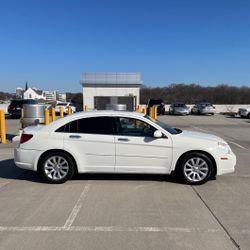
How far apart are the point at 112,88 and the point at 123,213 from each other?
3026 cm

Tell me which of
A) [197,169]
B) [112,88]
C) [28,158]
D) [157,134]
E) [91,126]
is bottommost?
[197,169]

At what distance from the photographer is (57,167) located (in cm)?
639

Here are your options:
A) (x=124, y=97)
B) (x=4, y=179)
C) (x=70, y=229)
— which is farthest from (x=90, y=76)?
(x=70, y=229)

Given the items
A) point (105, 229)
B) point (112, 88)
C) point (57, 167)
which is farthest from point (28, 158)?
point (112, 88)

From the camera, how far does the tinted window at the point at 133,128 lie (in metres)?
6.44

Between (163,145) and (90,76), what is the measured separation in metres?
→ 29.2

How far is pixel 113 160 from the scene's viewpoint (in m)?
6.37

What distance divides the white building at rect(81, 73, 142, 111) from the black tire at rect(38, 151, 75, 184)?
28.0 meters

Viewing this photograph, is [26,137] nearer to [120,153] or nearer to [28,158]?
[28,158]

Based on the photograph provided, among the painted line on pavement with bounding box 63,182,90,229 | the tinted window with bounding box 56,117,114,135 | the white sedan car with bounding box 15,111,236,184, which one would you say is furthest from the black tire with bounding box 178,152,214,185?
the painted line on pavement with bounding box 63,182,90,229

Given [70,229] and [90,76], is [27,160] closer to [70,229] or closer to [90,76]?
[70,229]

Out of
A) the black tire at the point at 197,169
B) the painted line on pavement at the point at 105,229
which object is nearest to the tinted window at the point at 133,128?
the black tire at the point at 197,169

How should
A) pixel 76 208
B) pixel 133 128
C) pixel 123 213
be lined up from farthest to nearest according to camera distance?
pixel 133 128, pixel 76 208, pixel 123 213

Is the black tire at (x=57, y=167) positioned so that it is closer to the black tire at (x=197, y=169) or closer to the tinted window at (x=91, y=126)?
the tinted window at (x=91, y=126)
